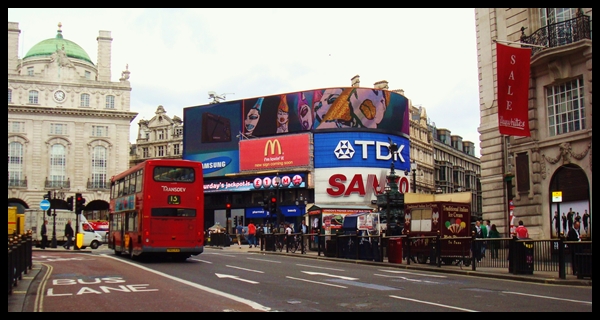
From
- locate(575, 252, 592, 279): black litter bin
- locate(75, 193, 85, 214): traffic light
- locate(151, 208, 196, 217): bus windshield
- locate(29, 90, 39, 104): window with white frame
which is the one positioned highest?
locate(29, 90, 39, 104): window with white frame

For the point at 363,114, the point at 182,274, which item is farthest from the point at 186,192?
the point at 363,114

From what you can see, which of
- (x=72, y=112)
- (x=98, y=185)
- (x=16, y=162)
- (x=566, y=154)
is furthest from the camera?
(x=98, y=185)

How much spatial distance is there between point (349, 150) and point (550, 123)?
44346 mm

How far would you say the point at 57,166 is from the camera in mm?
89125

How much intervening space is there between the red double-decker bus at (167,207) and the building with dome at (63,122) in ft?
199

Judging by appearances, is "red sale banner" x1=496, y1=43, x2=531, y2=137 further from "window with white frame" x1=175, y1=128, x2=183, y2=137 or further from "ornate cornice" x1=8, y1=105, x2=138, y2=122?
"window with white frame" x1=175, y1=128, x2=183, y2=137

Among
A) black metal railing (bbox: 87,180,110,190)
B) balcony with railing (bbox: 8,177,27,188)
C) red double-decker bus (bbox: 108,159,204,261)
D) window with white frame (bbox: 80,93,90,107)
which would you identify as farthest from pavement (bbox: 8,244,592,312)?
window with white frame (bbox: 80,93,90,107)

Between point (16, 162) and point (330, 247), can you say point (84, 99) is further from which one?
point (330, 247)

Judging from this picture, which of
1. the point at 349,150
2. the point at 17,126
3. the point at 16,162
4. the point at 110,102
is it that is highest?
the point at 110,102

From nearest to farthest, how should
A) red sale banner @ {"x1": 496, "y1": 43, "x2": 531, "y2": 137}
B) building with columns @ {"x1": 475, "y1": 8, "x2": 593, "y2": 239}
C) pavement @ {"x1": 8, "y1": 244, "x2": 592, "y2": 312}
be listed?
pavement @ {"x1": 8, "y1": 244, "x2": 592, "y2": 312}, building with columns @ {"x1": 475, "y1": 8, "x2": 593, "y2": 239}, red sale banner @ {"x1": 496, "y1": 43, "x2": 531, "y2": 137}

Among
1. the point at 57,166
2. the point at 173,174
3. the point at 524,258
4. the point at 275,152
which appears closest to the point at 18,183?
the point at 57,166

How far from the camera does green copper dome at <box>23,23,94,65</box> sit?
93500 mm

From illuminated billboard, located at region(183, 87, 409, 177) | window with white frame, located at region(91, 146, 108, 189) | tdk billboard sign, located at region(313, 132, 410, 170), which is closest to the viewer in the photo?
tdk billboard sign, located at region(313, 132, 410, 170)

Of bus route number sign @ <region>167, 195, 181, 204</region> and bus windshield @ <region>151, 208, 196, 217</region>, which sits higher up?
bus route number sign @ <region>167, 195, 181, 204</region>
